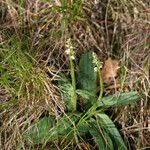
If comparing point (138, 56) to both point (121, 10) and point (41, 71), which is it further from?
point (41, 71)

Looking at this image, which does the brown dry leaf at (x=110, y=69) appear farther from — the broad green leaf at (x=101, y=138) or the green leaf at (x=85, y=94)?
the broad green leaf at (x=101, y=138)

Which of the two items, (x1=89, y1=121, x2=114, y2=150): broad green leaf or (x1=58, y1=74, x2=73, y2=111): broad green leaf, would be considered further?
(x1=58, y1=74, x2=73, y2=111): broad green leaf

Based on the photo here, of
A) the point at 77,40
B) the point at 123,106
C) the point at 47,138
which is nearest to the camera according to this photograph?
the point at 47,138

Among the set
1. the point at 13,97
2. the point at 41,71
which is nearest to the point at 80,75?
the point at 41,71

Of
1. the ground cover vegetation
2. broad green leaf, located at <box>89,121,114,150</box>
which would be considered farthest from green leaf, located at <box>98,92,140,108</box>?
broad green leaf, located at <box>89,121,114,150</box>

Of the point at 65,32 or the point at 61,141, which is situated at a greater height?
the point at 65,32

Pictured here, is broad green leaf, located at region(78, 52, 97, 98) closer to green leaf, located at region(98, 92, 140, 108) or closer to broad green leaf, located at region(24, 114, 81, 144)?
green leaf, located at region(98, 92, 140, 108)
